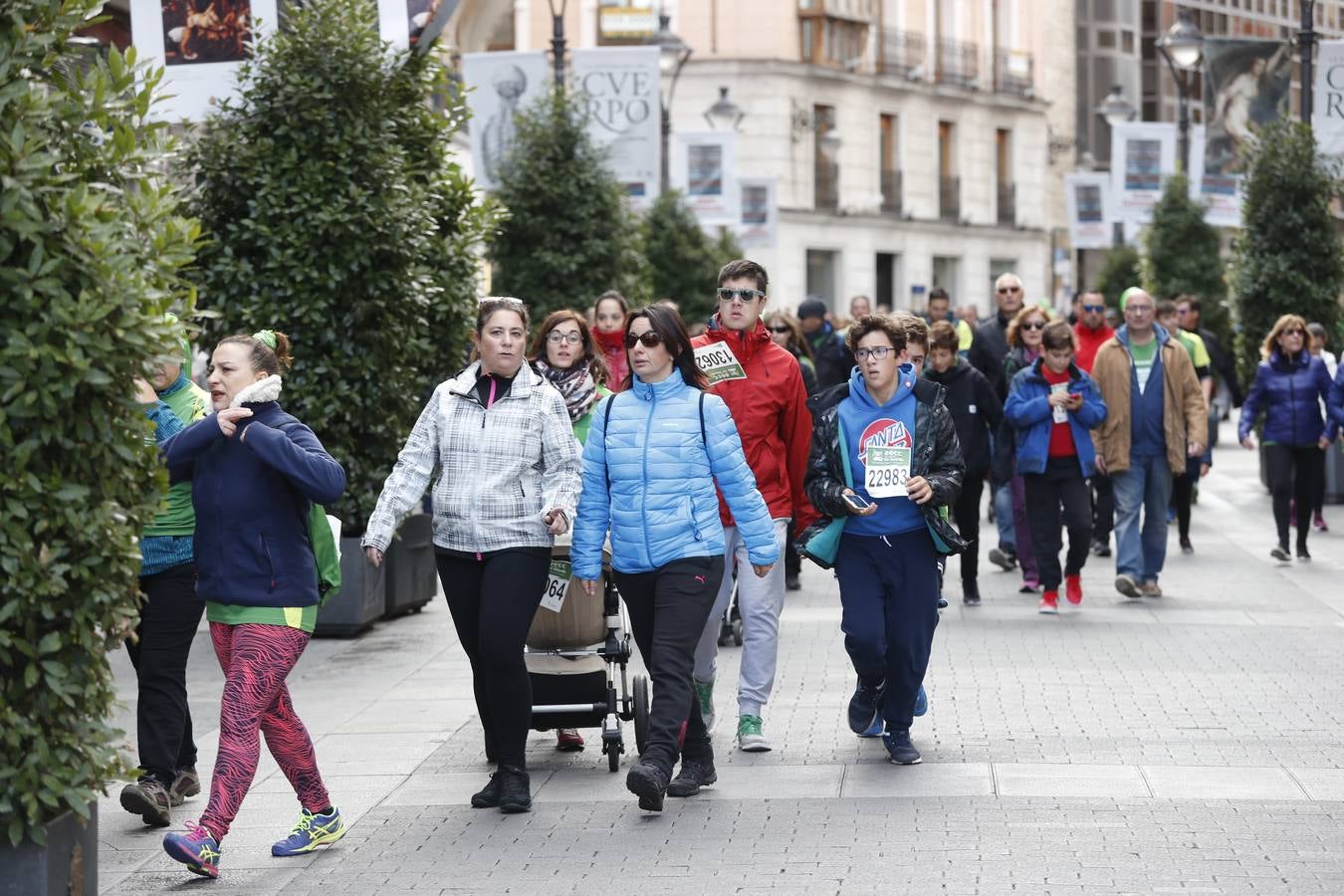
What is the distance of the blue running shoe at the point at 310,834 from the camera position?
23.9 ft

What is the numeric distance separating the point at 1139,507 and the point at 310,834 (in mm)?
8358

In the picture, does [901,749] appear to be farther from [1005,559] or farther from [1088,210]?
[1088,210]

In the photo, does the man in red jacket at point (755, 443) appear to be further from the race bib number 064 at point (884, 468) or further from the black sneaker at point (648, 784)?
the black sneaker at point (648, 784)

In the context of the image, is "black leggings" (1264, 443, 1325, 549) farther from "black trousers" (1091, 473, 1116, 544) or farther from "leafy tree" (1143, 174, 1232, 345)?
"leafy tree" (1143, 174, 1232, 345)

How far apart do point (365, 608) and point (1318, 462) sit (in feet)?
25.3

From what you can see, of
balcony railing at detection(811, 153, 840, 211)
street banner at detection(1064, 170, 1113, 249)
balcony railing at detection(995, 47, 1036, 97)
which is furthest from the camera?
balcony railing at detection(995, 47, 1036, 97)

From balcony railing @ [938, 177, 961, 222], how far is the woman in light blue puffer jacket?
4902cm

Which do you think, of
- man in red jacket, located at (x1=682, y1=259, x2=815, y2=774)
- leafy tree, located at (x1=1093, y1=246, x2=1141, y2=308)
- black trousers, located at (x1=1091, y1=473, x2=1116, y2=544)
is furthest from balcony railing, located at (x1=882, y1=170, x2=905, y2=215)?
man in red jacket, located at (x1=682, y1=259, x2=815, y2=774)

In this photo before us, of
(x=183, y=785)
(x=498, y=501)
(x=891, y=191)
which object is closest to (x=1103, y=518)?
(x=498, y=501)

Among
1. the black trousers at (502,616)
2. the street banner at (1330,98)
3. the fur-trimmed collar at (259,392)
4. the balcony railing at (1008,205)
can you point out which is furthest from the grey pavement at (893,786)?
the balcony railing at (1008,205)

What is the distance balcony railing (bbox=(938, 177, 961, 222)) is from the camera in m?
56.4

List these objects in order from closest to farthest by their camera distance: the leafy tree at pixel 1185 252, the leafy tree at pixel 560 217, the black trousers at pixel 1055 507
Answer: the black trousers at pixel 1055 507, the leafy tree at pixel 560 217, the leafy tree at pixel 1185 252

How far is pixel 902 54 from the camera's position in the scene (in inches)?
2159

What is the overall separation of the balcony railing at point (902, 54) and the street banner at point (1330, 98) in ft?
107
